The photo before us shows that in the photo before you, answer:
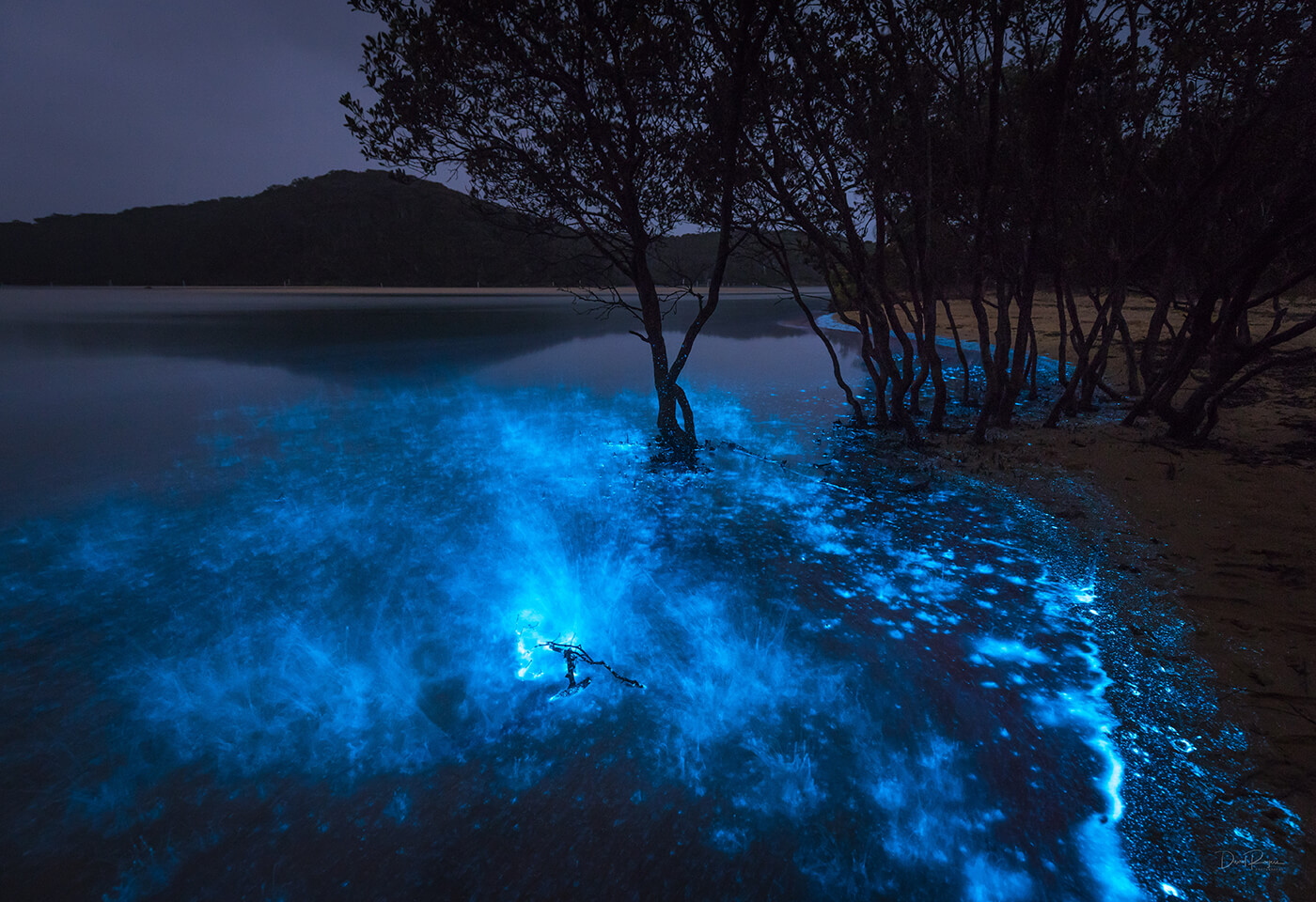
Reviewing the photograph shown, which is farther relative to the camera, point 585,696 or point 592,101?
point 592,101

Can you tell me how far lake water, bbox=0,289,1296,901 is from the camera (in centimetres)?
355

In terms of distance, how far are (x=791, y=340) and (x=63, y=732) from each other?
1508 inches

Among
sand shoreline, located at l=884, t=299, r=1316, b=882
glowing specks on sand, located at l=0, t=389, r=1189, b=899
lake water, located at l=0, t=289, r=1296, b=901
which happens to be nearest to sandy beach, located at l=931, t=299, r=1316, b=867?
sand shoreline, located at l=884, t=299, r=1316, b=882

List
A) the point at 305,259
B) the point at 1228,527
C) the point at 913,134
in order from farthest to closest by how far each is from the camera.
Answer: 1. the point at 305,259
2. the point at 913,134
3. the point at 1228,527

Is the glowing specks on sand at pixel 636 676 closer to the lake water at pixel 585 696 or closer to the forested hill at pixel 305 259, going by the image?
the lake water at pixel 585 696

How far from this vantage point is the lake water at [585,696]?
3.55 m

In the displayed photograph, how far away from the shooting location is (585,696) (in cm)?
507

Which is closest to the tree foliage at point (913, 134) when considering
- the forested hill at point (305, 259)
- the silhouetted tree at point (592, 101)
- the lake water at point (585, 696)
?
the silhouetted tree at point (592, 101)

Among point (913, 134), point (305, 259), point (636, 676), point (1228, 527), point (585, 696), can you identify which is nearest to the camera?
point (585, 696)

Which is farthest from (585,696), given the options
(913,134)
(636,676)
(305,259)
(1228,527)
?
(305,259)

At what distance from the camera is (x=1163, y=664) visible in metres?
4.99

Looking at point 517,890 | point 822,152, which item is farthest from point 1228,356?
point 517,890

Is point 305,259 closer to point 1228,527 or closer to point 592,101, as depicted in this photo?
point 592,101

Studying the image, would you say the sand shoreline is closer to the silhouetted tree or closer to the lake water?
the lake water
